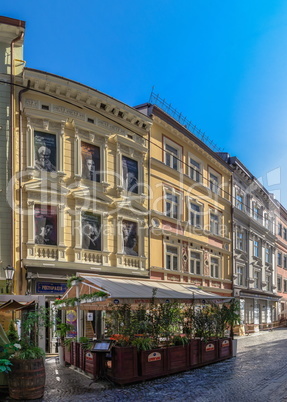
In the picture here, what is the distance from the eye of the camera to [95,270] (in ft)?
65.6

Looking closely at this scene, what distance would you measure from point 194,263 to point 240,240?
31.2 ft

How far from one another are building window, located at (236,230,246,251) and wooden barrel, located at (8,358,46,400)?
2696 centimetres

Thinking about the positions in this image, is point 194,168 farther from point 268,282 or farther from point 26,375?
point 26,375

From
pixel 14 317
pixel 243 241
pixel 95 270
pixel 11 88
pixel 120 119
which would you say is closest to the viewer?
pixel 14 317

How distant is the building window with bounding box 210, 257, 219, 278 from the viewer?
30797mm

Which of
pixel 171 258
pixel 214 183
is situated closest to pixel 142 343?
pixel 171 258

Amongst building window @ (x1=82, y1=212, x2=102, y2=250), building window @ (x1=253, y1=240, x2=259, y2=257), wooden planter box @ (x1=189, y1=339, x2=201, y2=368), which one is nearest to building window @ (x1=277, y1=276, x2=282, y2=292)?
building window @ (x1=253, y1=240, x2=259, y2=257)

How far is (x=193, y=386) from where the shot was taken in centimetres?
1205

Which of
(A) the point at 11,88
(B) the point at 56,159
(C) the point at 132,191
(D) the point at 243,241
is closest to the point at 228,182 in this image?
(D) the point at 243,241

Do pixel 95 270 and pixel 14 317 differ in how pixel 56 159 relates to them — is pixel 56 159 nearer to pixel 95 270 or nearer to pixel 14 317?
pixel 95 270

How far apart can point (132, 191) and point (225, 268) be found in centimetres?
1280

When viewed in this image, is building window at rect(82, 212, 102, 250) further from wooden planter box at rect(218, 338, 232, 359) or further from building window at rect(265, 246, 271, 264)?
building window at rect(265, 246, 271, 264)

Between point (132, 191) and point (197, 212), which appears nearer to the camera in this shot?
point (132, 191)

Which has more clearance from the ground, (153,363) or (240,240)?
(240,240)
